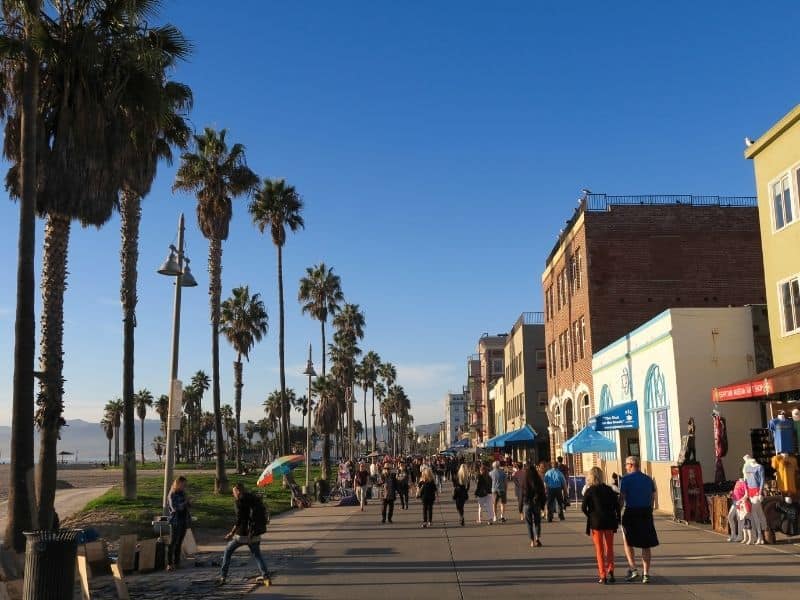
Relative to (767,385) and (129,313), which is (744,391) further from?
(129,313)

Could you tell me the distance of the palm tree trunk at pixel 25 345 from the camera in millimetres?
12719

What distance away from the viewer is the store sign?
73.5 feet

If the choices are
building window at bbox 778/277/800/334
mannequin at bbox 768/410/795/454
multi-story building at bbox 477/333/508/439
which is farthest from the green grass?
multi-story building at bbox 477/333/508/439

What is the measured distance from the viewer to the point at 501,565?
41.3 ft

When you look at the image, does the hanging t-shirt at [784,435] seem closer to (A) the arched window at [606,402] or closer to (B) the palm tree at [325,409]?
(A) the arched window at [606,402]

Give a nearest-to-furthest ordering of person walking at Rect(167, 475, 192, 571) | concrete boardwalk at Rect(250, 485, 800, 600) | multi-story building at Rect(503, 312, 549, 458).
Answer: concrete boardwalk at Rect(250, 485, 800, 600), person walking at Rect(167, 475, 192, 571), multi-story building at Rect(503, 312, 549, 458)

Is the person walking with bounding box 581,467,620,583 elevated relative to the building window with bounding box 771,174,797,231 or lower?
lower

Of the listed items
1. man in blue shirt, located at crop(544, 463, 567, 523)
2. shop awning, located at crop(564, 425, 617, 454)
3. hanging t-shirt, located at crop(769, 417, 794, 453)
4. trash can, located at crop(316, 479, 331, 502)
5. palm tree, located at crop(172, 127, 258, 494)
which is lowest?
trash can, located at crop(316, 479, 331, 502)

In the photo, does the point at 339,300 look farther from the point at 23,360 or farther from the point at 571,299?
the point at 23,360

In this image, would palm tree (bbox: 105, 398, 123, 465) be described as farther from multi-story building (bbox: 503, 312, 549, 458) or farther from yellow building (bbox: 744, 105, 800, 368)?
yellow building (bbox: 744, 105, 800, 368)

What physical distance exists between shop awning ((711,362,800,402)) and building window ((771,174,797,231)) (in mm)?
3700

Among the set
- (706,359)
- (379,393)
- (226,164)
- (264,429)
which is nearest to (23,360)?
(706,359)

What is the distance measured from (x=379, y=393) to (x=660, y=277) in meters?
91.8

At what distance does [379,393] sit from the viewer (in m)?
122
